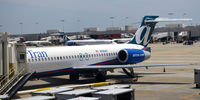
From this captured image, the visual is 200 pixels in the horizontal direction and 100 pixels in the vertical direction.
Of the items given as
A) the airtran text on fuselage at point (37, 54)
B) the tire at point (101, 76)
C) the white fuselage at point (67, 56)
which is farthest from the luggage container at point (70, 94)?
the tire at point (101, 76)

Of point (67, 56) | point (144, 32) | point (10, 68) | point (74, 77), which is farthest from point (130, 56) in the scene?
point (10, 68)

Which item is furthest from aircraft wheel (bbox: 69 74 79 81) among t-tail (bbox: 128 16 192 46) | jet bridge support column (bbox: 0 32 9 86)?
jet bridge support column (bbox: 0 32 9 86)

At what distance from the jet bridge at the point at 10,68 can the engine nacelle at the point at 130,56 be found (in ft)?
43.0

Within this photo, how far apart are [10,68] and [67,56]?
27.8 ft

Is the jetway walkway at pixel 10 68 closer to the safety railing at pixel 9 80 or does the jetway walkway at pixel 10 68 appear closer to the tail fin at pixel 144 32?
the safety railing at pixel 9 80

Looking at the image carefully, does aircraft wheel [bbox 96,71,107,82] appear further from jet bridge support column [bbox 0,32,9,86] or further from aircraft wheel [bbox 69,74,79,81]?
jet bridge support column [bbox 0,32,9,86]

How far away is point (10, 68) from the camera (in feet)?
66.0

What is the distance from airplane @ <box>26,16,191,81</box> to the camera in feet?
85.5

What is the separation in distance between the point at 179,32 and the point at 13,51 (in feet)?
508

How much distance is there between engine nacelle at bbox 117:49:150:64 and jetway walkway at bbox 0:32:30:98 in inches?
516

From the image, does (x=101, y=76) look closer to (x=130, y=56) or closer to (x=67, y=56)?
(x=67, y=56)

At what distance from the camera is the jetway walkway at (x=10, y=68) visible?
753 inches

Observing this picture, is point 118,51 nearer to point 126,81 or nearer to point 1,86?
point 126,81

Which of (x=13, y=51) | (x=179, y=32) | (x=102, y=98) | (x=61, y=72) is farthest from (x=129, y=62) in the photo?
(x=179, y=32)
